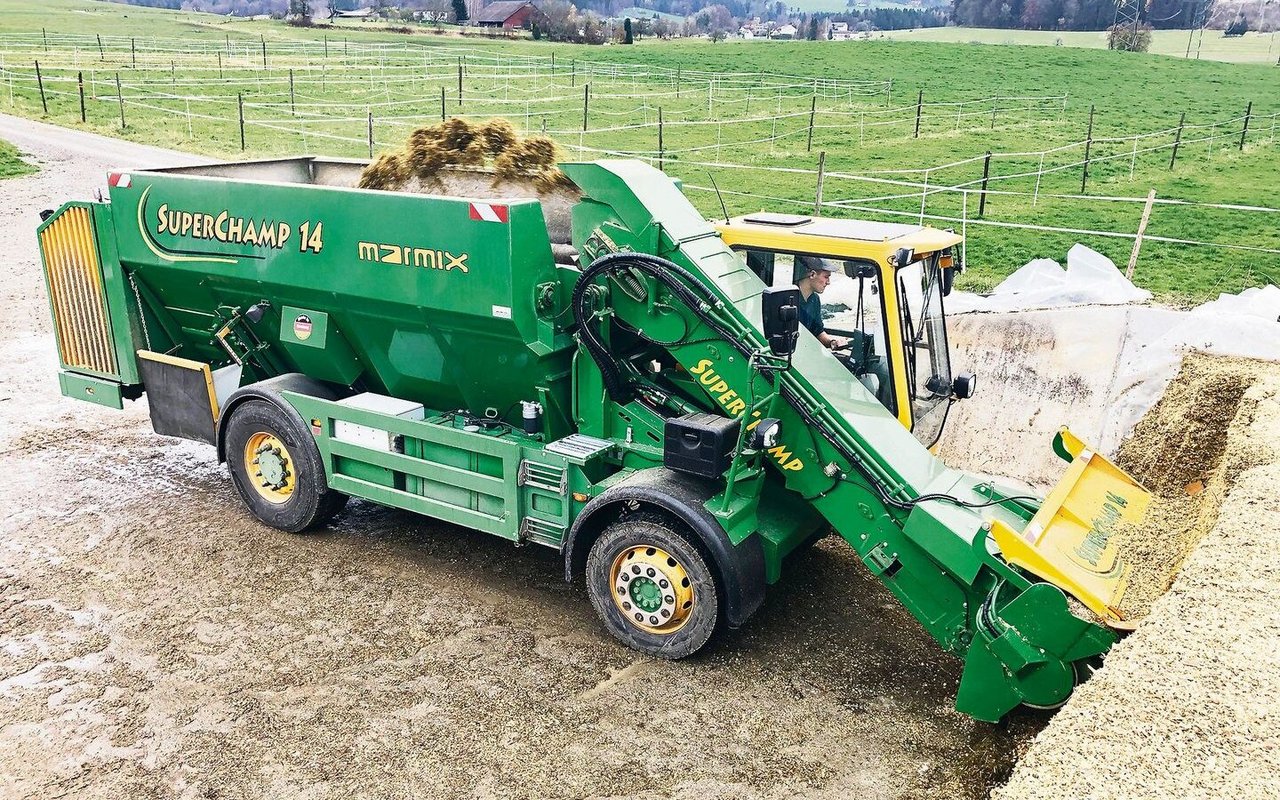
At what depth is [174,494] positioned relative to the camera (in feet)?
27.3

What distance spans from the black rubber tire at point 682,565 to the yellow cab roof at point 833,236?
2105 mm

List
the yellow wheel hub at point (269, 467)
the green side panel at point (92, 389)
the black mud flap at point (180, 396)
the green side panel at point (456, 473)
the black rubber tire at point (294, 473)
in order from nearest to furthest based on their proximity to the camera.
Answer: the green side panel at point (456, 473), the black rubber tire at point (294, 473), the yellow wheel hub at point (269, 467), the black mud flap at point (180, 396), the green side panel at point (92, 389)

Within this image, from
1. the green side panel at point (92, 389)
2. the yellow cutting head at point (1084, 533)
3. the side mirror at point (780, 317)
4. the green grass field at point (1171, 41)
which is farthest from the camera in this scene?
the green grass field at point (1171, 41)

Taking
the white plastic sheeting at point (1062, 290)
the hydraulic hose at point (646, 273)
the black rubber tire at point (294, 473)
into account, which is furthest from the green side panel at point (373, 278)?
the white plastic sheeting at point (1062, 290)

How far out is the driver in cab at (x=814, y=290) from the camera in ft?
21.6

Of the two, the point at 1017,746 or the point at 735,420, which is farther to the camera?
the point at 735,420

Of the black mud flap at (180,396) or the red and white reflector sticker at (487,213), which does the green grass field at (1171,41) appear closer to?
the red and white reflector sticker at (487,213)

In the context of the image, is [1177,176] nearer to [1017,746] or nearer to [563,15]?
[1017,746]

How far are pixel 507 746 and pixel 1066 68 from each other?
52.0m

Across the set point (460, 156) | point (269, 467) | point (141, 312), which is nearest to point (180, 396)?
point (141, 312)

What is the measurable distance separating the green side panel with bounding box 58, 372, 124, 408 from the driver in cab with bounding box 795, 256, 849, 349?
6005 mm

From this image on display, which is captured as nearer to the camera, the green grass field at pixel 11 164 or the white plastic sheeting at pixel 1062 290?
the white plastic sheeting at pixel 1062 290

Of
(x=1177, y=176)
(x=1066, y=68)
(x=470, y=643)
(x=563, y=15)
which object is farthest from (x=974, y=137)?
(x=563, y=15)

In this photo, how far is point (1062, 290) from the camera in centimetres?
986
